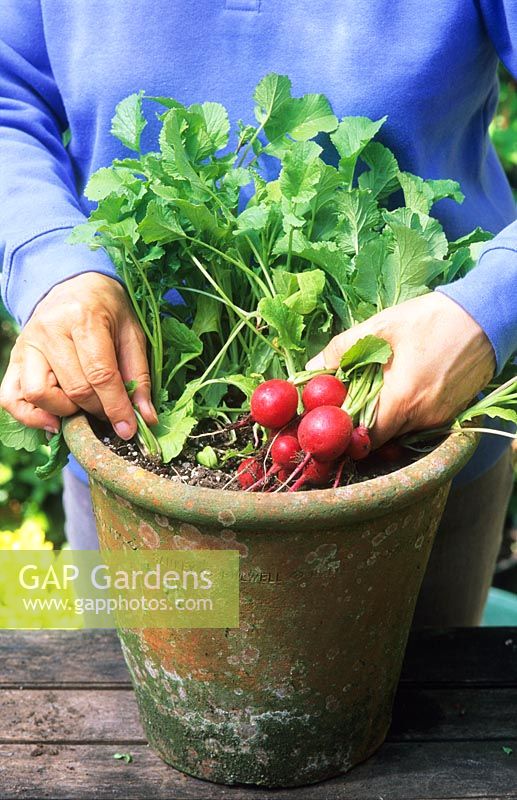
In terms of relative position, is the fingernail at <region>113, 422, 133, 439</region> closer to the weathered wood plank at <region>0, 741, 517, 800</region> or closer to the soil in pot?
the soil in pot

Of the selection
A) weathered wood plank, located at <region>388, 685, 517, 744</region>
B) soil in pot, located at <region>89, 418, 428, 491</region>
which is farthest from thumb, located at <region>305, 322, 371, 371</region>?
weathered wood plank, located at <region>388, 685, 517, 744</region>

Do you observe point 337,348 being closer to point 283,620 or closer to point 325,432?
point 325,432

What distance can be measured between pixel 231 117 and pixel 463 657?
787 millimetres

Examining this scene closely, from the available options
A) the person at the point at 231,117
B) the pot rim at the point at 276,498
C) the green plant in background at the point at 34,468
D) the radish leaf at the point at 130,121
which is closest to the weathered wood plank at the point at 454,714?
the person at the point at 231,117

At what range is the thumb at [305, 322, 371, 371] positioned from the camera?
3.08 feet

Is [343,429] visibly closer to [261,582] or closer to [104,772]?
[261,582]

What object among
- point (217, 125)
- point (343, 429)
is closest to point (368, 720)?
point (343, 429)

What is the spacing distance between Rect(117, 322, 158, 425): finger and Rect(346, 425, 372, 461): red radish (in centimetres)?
23

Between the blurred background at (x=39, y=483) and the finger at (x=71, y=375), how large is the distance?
1.25 meters

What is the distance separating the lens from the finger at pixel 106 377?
96cm

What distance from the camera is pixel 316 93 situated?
108 centimetres

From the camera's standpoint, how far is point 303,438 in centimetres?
89

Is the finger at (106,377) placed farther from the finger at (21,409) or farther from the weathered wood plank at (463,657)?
the weathered wood plank at (463,657)

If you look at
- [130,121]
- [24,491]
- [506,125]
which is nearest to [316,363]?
[130,121]
